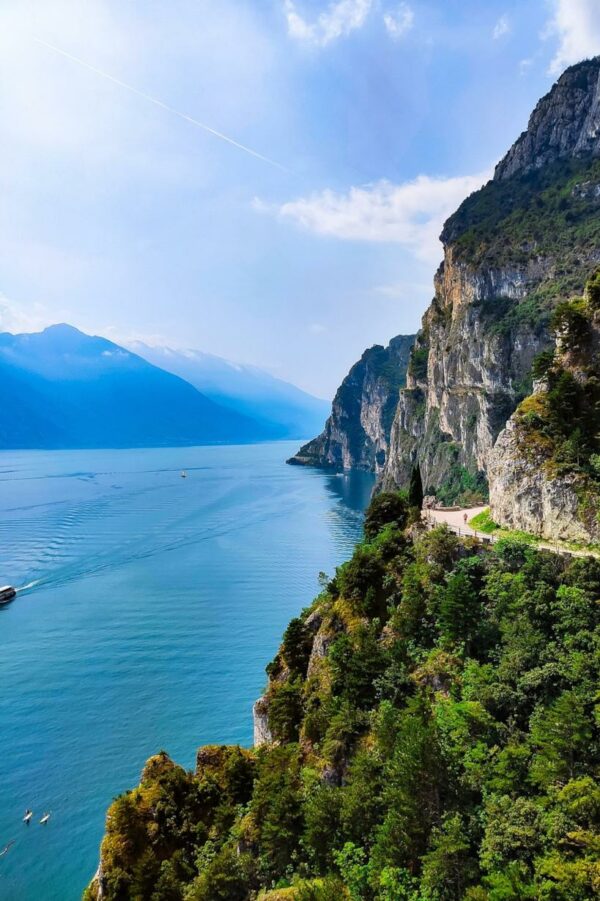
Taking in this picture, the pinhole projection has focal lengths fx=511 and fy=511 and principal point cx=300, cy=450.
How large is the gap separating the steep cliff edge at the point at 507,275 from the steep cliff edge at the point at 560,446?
167ft

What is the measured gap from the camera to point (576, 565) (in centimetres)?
2316

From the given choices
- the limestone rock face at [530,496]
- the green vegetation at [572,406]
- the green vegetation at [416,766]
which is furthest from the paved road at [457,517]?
the green vegetation at [572,406]

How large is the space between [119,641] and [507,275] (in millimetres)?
86216

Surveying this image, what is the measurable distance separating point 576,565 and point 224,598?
4428 centimetres

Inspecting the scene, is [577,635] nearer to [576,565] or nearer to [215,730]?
[576,565]

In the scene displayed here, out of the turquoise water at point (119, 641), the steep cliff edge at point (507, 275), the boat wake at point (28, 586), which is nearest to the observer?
the turquoise water at point (119, 641)

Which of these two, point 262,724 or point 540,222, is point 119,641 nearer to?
point 262,724

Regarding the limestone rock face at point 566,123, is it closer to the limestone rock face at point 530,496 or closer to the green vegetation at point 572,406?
the green vegetation at point 572,406

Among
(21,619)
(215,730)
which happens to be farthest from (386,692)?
(21,619)

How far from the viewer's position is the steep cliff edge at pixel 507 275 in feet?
274

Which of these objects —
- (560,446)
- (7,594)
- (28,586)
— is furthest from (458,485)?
(7,594)

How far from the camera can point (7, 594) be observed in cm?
5966

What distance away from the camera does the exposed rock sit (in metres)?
30.3

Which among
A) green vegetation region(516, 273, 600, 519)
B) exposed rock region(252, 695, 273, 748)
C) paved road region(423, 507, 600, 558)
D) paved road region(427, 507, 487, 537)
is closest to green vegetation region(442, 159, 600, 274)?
green vegetation region(516, 273, 600, 519)
